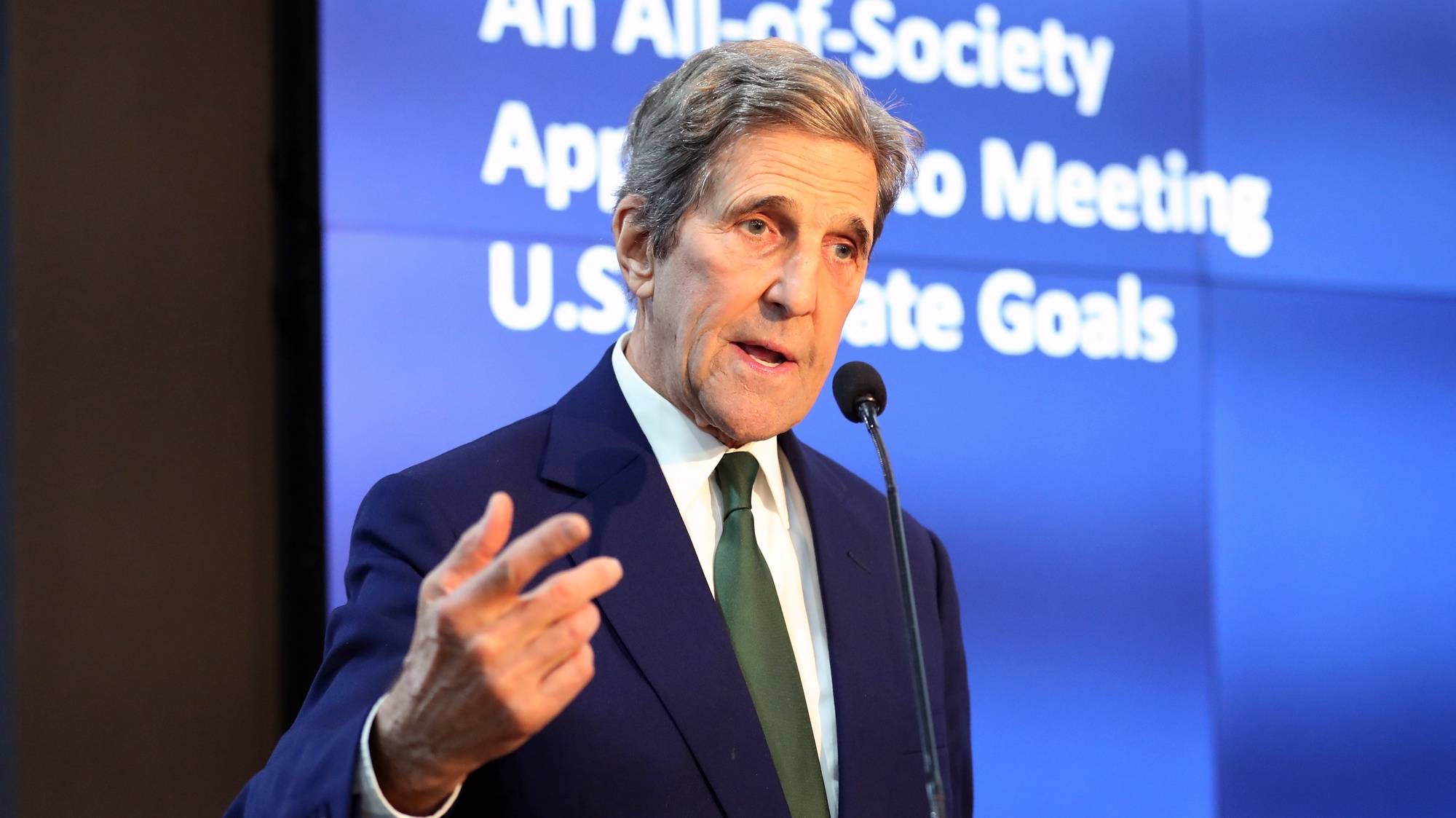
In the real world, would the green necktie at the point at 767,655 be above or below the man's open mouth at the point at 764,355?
below

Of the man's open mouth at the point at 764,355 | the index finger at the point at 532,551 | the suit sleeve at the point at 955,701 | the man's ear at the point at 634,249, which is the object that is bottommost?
the suit sleeve at the point at 955,701

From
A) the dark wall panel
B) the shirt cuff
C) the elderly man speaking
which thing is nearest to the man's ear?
the elderly man speaking

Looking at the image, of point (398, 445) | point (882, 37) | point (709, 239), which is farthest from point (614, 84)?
point (709, 239)

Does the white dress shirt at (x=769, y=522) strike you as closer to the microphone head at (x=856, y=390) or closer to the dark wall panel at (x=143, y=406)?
the microphone head at (x=856, y=390)

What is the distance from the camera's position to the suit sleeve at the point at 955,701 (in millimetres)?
1899

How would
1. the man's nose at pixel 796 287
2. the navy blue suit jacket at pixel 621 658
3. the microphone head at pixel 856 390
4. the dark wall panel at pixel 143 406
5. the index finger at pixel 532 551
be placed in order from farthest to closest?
the dark wall panel at pixel 143 406 → the man's nose at pixel 796 287 → the microphone head at pixel 856 390 → the navy blue suit jacket at pixel 621 658 → the index finger at pixel 532 551

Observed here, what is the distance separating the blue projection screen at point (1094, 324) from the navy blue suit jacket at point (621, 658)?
2.56ft

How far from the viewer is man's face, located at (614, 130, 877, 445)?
5.61 feet

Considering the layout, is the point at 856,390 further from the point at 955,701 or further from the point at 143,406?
the point at 143,406

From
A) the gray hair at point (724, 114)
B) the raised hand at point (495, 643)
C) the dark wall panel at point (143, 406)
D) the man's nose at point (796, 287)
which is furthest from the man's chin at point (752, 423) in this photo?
the dark wall panel at point (143, 406)

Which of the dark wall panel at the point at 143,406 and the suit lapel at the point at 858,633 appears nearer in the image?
the suit lapel at the point at 858,633

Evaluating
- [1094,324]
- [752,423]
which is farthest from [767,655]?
[1094,324]

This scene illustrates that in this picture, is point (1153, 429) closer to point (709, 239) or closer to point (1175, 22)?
point (1175, 22)

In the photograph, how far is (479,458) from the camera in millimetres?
1681
